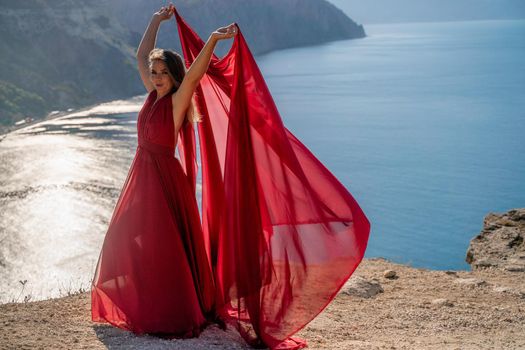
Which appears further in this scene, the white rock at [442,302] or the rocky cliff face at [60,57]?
the rocky cliff face at [60,57]

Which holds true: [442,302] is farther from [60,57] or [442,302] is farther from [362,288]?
[60,57]

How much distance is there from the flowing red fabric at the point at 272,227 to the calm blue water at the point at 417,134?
350 inches

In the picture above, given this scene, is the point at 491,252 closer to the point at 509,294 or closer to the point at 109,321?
the point at 509,294

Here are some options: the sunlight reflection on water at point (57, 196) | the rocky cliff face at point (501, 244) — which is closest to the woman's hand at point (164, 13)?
the rocky cliff face at point (501, 244)

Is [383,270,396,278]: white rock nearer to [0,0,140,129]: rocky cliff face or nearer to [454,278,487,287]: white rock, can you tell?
[454,278,487,287]: white rock

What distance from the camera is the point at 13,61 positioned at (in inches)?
2985

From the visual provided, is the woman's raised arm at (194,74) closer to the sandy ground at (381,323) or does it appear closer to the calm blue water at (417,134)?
the sandy ground at (381,323)

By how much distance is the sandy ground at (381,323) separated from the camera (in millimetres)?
4535

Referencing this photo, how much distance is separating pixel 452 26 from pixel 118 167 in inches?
5889

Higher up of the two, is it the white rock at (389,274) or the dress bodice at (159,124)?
the dress bodice at (159,124)

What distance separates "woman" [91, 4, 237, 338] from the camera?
4574 millimetres

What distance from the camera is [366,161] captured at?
51.6 metres

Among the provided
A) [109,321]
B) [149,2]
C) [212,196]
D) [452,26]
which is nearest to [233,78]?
[212,196]

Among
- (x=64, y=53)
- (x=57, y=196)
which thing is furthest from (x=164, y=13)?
(x=64, y=53)
